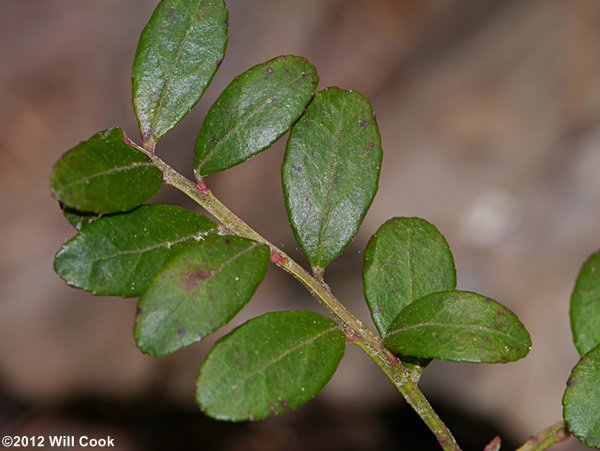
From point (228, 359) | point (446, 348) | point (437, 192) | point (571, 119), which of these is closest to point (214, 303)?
point (228, 359)

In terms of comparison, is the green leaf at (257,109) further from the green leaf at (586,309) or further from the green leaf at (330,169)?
the green leaf at (586,309)

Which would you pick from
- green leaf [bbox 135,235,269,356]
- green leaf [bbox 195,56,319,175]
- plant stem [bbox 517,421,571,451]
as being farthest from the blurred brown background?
green leaf [bbox 135,235,269,356]

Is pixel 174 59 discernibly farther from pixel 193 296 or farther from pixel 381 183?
pixel 381 183

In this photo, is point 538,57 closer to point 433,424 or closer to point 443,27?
point 443,27

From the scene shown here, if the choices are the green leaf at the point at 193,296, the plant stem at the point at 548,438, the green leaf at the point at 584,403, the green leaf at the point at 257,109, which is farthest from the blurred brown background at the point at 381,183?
the green leaf at the point at 193,296

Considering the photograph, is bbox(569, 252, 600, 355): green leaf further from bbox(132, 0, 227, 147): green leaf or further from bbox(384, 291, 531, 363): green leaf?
bbox(132, 0, 227, 147): green leaf
